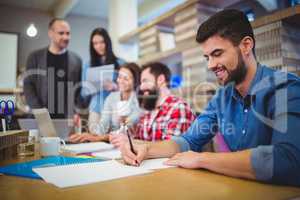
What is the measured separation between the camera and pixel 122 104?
2025mm

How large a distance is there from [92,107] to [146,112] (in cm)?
56

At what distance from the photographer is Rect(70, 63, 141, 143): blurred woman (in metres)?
1.89

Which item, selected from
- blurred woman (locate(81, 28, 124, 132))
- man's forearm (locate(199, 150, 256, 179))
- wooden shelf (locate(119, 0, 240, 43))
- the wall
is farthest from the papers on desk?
the wall

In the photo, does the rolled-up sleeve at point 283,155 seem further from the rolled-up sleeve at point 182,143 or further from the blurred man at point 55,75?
the blurred man at point 55,75

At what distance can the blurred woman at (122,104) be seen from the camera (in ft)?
6.21

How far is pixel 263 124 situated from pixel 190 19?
138cm

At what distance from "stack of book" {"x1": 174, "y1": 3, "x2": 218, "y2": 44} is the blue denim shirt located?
104 centimetres

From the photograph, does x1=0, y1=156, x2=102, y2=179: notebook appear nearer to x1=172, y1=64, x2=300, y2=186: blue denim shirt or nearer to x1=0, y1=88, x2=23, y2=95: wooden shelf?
x1=172, y1=64, x2=300, y2=186: blue denim shirt

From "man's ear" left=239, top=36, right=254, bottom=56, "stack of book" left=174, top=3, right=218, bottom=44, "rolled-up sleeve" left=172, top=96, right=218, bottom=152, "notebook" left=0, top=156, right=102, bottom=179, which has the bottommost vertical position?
"notebook" left=0, top=156, right=102, bottom=179

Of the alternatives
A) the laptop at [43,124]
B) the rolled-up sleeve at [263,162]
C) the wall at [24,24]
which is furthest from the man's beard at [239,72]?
the wall at [24,24]

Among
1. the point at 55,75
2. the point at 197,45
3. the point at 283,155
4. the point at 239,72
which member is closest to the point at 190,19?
the point at 197,45

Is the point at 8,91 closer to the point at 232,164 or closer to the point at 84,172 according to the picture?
the point at 84,172

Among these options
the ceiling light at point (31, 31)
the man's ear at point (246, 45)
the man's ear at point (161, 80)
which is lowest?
the man's ear at point (161, 80)

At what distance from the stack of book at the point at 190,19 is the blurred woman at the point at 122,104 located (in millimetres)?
475
